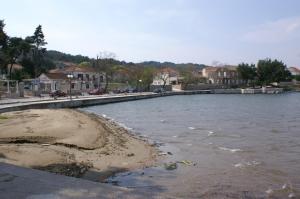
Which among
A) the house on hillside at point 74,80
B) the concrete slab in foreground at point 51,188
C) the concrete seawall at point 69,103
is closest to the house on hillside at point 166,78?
the house on hillside at point 74,80

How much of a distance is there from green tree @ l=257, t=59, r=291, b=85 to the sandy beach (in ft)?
507

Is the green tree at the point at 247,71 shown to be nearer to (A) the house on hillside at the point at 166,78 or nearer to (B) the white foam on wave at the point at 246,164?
(A) the house on hillside at the point at 166,78

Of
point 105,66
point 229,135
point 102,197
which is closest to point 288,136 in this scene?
point 229,135

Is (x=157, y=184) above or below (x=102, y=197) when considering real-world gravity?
below

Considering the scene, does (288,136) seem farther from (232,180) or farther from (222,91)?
(222,91)

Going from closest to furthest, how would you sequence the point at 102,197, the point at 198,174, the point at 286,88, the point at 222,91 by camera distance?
the point at 102,197
the point at 198,174
the point at 222,91
the point at 286,88

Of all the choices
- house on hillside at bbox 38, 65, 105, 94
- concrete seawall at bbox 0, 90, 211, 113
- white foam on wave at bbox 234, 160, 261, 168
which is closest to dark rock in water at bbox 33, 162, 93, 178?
A: white foam on wave at bbox 234, 160, 261, 168

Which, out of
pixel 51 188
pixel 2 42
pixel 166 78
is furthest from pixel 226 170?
pixel 166 78

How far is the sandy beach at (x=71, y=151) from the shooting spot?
14.6m

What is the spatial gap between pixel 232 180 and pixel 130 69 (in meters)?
142

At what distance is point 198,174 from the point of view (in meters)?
15.9

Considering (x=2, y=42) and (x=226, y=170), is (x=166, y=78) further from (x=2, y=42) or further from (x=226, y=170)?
(x=226, y=170)

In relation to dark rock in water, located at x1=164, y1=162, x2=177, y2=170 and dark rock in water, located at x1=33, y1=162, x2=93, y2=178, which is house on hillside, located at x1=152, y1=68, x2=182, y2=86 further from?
dark rock in water, located at x1=33, y1=162, x2=93, y2=178

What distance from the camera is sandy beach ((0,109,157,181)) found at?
47.9 ft
